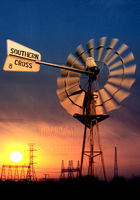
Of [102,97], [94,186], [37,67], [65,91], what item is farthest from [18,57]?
[94,186]

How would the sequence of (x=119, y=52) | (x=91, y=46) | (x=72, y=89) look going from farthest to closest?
(x=72, y=89) < (x=91, y=46) < (x=119, y=52)

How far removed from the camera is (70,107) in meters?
22.8

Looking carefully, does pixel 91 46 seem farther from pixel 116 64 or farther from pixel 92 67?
pixel 116 64

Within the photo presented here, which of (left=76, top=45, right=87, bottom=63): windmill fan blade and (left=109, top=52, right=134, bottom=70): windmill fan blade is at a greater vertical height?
(left=76, top=45, right=87, bottom=63): windmill fan blade

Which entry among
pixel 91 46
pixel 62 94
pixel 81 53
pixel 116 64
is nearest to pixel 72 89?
pixel 62 94

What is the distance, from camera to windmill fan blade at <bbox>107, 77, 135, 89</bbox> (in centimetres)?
2123

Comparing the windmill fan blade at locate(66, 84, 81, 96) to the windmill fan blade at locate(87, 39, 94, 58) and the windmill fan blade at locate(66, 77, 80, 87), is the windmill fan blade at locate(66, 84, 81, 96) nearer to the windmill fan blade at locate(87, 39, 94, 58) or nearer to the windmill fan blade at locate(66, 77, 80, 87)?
the windmill fan blade at locate(66, 77, 80, 87)

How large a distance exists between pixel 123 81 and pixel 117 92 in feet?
3.14

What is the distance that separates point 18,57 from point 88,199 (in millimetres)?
9142

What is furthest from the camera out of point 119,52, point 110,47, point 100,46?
point 100,46

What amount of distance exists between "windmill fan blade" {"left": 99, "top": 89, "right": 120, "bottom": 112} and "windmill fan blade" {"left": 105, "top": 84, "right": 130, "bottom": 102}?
338 millimetres

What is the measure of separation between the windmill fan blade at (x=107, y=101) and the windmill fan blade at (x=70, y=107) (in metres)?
2.03

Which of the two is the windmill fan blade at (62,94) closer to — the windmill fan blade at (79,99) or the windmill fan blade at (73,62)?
the windmill fan blade at (79,99)

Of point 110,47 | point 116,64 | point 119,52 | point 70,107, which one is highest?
point 110,47
